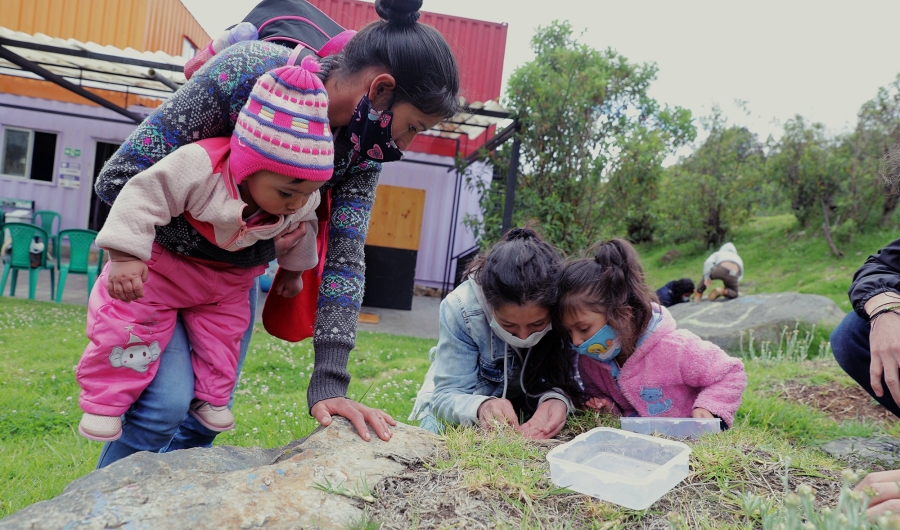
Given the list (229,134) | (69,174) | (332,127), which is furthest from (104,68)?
(332,127)

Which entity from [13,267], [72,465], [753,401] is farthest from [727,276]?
[13,267]

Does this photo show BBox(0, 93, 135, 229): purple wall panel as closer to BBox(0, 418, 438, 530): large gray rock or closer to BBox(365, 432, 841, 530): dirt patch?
BBox(0, 418, 438, 530): large gray rock

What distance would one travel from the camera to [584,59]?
737cm

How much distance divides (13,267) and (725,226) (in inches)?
514

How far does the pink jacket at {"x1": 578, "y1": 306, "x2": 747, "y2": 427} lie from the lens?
2.73 meters

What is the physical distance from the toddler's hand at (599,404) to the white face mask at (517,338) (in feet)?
1.32

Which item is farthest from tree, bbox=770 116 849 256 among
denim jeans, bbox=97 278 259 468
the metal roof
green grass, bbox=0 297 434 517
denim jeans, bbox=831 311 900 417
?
denim jeans, bbox=97 278 259 468

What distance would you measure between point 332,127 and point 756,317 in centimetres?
550

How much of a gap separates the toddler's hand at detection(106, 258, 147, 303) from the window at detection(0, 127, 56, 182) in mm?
12535

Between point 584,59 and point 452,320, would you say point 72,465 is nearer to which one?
point 452,320

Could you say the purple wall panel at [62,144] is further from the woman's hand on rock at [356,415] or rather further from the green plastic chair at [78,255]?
the woman's hand on rock at [356,415]

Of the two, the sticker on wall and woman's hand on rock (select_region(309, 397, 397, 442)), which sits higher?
the sticker on wall

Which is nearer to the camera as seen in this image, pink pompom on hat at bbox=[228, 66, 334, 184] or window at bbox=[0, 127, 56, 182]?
pink pompom on hat at bbox=[228, 66, 334, 184]

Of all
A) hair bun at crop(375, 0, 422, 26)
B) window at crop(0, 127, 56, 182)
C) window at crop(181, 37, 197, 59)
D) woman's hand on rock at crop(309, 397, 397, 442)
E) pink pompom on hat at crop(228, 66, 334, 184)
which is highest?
window at crop(181, 37, 197, 59)
